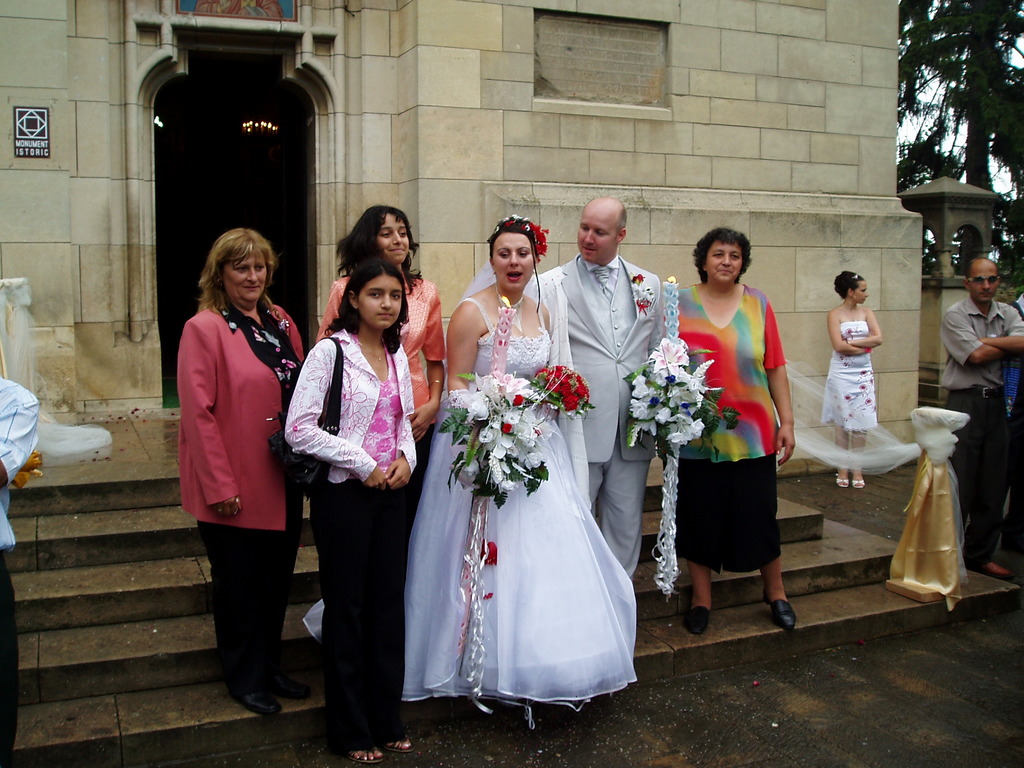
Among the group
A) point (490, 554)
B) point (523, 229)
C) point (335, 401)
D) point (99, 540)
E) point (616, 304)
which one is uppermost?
point (523, 229)

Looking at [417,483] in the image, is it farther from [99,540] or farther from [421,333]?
[99,540]

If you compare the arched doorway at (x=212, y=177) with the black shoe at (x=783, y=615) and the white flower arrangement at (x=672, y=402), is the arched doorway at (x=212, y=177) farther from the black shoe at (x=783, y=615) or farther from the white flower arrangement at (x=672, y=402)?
the black shoe at (x=783, y=615)

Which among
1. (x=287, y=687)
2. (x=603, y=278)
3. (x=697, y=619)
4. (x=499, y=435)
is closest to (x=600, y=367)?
(x=603, y=278)

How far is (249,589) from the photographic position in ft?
12.9

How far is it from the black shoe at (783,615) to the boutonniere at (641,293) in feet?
5.65

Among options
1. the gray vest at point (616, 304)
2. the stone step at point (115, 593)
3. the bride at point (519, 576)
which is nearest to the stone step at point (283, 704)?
the bride at point (519, 576)

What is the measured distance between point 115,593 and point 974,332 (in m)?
5.32

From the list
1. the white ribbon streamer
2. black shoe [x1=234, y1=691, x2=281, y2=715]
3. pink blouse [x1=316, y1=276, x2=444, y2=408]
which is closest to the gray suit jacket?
the white ribbon streamer

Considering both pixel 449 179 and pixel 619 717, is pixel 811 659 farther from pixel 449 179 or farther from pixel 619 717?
pixel 449 179

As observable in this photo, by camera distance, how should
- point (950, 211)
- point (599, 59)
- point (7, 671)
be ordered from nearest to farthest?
point (7, 671) → point (599, 59) → point (950, 211)

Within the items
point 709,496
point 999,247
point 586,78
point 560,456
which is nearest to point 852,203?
point 586,78

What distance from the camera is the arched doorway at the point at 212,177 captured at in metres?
11.0

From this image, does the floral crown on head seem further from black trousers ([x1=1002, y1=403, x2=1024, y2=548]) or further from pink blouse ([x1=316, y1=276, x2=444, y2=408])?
black trousers ([x1=1002, y1=403, x2=1024, y2=548])

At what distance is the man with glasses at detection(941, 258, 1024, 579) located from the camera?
20.6ft
